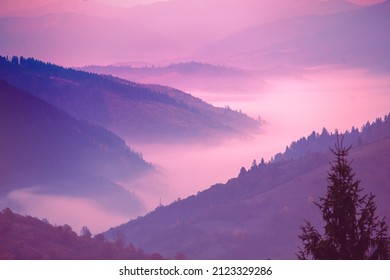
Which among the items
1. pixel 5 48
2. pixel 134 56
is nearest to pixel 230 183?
pixel 134 56

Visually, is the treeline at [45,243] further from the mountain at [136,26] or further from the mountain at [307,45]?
the mountain at [307,45]

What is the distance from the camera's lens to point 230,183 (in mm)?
199000

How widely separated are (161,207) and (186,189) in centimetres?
1634

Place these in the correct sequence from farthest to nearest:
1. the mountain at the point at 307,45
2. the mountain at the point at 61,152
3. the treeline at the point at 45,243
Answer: the mountain at the point at 61,152
the mountain at the point at 307,45
the treeline at the point at 45,243

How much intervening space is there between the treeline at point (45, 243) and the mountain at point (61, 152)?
59.7 meters

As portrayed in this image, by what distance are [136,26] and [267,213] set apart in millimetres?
120489

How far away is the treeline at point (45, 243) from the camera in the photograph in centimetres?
6239

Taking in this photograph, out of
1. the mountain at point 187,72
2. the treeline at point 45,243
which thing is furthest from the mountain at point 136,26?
A: the treeline at point 45,243

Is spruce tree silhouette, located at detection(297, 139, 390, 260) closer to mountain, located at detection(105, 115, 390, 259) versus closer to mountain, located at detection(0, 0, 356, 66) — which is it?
mountain, located at detection(0, 0, 356, 66)

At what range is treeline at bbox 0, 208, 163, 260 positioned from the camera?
6239 cm

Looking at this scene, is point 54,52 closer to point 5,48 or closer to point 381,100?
point 5,48

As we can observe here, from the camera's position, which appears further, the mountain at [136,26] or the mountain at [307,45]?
the mountain at [307,45]

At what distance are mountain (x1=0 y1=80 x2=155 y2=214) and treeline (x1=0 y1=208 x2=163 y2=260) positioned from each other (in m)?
59.7

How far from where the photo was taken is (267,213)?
598 ft
